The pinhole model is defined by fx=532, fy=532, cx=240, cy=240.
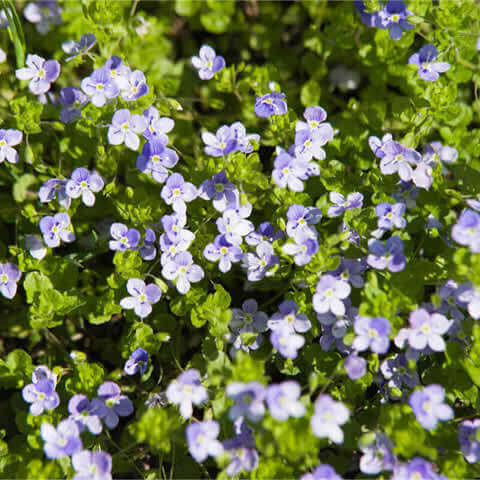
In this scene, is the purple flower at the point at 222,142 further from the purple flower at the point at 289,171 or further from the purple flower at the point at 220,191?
the purple flower at the point at 289,171

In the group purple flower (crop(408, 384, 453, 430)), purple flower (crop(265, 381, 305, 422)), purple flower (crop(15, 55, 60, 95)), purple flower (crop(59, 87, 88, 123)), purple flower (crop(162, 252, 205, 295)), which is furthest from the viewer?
purple flower (crop(59, 87, 88, 123))

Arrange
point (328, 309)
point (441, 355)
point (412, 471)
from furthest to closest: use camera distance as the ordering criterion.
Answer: point (441, 355) < point (328, 309) < point (412, 471)

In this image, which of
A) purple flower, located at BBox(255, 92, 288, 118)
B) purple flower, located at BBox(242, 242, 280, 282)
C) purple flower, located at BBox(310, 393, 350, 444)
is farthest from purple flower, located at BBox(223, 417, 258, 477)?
purple flower, located at BBox(255, 92, 288, 118)

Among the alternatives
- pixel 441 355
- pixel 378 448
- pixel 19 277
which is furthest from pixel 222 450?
pixel 19 277

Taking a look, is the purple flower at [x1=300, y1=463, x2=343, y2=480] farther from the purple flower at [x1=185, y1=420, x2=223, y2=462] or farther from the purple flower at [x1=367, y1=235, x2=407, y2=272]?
the purple flower at [x1=367, y1=235, x2=407, y2=272]

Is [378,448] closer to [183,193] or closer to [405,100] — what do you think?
[183,193]

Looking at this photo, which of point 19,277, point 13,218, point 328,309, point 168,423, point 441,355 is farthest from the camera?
point 13,218

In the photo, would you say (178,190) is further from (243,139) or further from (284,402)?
(284,402)
